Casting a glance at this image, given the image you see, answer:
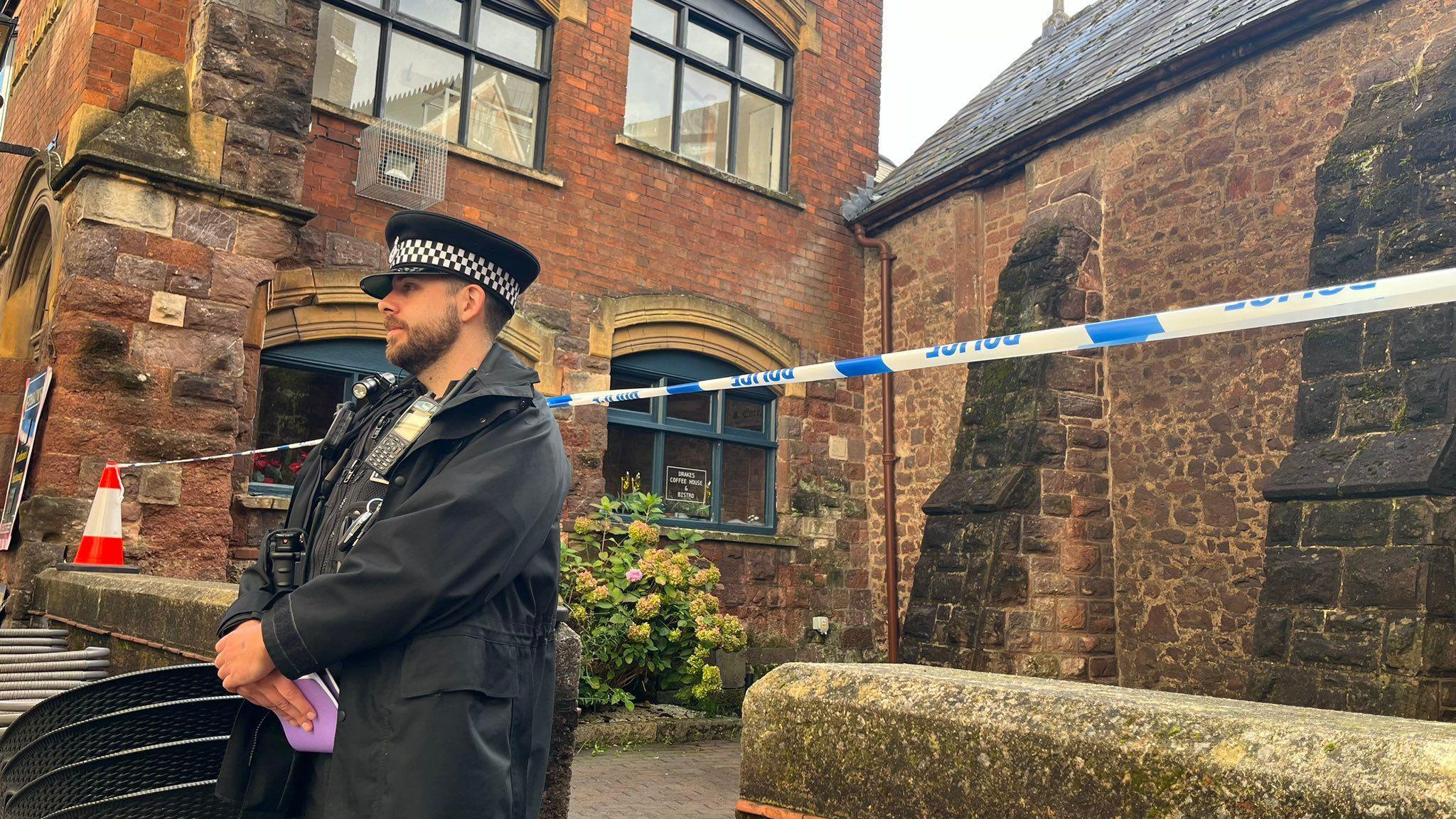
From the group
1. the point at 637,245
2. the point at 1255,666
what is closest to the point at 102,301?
the point at 637,245

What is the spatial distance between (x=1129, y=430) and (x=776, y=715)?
7991 millimetres

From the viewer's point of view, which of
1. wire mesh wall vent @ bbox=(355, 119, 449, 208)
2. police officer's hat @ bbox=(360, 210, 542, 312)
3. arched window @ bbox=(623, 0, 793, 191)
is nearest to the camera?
police officer's hat @ bbox=(360, 210, 542, 312)

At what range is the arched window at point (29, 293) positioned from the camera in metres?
8.59

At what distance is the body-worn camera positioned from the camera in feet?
7.62

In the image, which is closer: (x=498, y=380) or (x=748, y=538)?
(x=498, y=380)

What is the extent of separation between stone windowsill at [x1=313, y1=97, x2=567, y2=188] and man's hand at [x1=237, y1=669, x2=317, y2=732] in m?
7.83

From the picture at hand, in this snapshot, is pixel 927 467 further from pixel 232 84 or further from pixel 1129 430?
pixel 232 84

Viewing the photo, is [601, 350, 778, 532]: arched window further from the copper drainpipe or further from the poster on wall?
the poster on wall

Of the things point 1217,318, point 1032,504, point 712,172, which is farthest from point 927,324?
point 1217,318

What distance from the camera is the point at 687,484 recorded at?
11.2 metres

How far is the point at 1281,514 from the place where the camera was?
6578 mm

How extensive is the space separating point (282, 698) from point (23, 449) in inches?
261

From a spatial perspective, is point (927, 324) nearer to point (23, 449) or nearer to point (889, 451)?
point (889, 451)

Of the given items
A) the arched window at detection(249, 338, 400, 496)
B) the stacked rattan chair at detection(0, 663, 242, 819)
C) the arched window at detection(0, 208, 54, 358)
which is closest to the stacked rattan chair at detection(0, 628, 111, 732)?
the stacked rattan chair at detection(0, 663, 242, 819)
